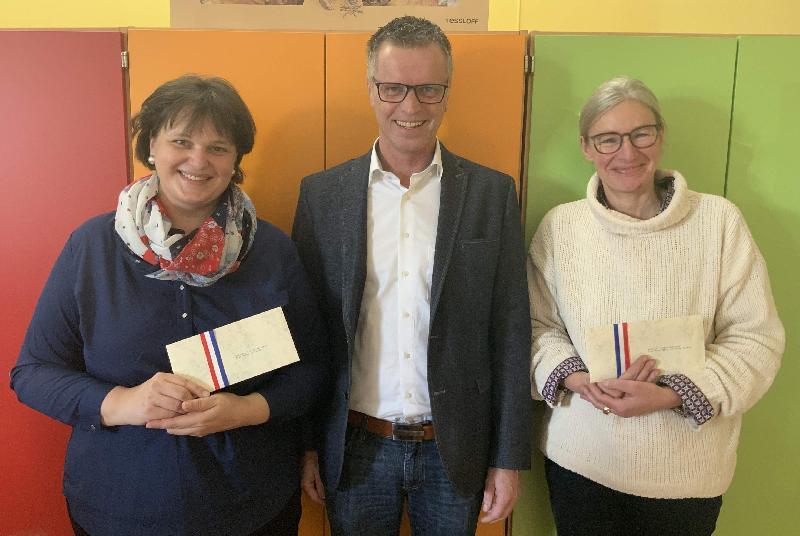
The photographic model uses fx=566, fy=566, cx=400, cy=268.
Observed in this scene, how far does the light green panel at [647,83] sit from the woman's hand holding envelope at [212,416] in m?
1.00

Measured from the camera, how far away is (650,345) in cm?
154

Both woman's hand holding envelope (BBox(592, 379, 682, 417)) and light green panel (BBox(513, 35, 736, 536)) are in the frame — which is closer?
woman's hand holding envelope (BBox(592, 379, 682, 417))

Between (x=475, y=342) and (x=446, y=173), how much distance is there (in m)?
0.48

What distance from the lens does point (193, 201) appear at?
4.60 feet

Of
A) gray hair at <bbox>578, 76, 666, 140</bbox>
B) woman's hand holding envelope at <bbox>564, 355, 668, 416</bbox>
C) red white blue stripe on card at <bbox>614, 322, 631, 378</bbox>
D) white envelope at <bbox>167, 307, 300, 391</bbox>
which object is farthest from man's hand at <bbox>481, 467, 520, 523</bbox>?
gray hair at <bbox>578, 76, 666, 140</bbox>

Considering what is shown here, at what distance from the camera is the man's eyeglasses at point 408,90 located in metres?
1.52

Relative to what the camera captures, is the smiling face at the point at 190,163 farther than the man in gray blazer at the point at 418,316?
No

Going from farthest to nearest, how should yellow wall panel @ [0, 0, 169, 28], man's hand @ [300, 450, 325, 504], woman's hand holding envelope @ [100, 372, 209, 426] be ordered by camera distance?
yellow wall panel @ [0, 0, 169, 28]
man's hand @ [300, 450, 325, 504]
woman's hand holding envelope @ [100, 372, 209, 426]

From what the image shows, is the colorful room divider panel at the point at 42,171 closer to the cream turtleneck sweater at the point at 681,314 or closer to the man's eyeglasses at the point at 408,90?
the man's eyeglasses at the point at 408,90

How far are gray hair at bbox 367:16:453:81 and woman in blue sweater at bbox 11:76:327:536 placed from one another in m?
0.39

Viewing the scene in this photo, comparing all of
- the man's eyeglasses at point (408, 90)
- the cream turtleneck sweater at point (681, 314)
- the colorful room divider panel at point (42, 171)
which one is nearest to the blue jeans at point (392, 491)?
the cream turtleneck sweater at point (681, 314)

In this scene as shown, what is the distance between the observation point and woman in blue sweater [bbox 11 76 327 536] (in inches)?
52.6

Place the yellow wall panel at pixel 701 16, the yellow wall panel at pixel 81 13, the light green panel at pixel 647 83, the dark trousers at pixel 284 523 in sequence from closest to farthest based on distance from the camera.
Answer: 1. the dark trousers at pixel 284 523
2. the light green panel at pixel 647 83
3. the yellow wall panel at pixel 701 16
4. the yellow wall panel at pixel 81 13

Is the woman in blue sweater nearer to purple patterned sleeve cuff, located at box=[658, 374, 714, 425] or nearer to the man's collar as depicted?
the man's collar
